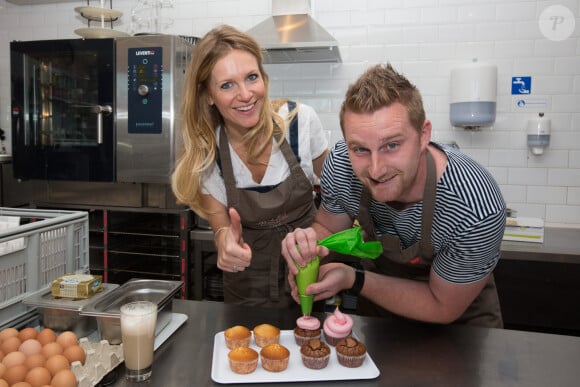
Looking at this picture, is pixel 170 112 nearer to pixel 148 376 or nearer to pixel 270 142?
pixel 270 142

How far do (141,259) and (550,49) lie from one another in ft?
10.3

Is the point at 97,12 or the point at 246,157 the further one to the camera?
the point at 97,12

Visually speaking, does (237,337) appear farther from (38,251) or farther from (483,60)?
(483,60)

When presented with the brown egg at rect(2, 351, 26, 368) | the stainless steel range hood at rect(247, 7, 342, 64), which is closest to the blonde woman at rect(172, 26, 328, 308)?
the brown egg at rect(2, 351, 26, 368)

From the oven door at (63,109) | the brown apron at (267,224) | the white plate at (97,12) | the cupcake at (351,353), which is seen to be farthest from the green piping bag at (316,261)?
the white plate at (97,12)

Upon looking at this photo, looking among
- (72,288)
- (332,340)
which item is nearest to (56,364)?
(72,288)

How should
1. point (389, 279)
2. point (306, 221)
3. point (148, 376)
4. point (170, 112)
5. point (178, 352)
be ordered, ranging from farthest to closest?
point (170, 112)
point (306, 221)
point (389, 279)
point (178, 352)
point (148, 376)

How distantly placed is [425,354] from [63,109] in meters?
3.06

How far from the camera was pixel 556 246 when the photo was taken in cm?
271

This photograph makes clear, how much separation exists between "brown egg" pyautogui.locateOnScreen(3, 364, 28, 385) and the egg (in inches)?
3.5

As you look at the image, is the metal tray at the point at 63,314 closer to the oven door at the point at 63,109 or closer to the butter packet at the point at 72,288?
the butter packet at the point at 72,288

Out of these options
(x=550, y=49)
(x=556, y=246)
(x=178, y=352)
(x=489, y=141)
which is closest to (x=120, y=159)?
(x=178, y=352)

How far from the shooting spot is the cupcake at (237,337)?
120cm

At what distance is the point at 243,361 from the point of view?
43.1 inches
